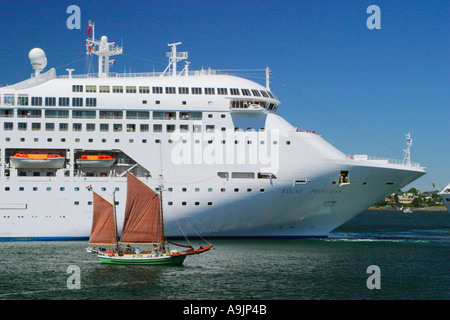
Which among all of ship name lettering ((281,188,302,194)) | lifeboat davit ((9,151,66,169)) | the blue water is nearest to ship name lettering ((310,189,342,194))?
ship name lettering ((281,188,302,194))

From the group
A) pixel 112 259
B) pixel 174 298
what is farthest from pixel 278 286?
pixel 112 259

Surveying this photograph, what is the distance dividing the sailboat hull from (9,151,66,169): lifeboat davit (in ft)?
29.9

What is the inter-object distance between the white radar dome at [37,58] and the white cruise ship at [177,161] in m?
1.81

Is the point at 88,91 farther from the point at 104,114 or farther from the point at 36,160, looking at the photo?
the point at 36,160

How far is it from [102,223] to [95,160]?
613 cm

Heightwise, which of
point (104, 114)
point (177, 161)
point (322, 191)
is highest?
point (104, 114)

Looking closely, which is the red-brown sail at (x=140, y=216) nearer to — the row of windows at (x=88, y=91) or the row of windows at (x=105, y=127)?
the row of windows at (x=105, y=127)

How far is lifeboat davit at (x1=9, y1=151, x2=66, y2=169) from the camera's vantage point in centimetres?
3516

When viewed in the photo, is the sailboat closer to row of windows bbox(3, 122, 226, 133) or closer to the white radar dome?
row of windows bbox(3, 122, 226, 133)

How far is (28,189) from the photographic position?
114 ft

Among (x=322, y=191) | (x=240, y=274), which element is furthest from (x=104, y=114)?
(x=240, y=274)

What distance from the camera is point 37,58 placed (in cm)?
3850

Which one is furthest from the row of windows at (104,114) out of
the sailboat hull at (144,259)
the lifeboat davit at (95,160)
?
the sailboat hull at (144,259)
